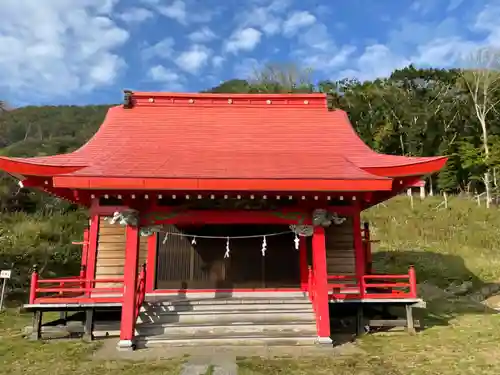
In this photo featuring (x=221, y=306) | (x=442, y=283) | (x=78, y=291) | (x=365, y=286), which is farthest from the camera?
(x=442, y=283)

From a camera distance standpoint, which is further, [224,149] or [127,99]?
[127,99]

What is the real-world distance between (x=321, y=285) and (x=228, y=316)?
2706 mm

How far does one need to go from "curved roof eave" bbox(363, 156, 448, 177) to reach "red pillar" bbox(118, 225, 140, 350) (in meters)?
6.44

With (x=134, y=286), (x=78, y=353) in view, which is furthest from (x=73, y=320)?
(x=134, y=286)

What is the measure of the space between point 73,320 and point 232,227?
17.1 ft

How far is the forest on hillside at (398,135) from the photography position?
903 inches

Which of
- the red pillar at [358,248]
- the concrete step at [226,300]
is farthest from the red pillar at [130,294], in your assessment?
the red pillar at [358,248]

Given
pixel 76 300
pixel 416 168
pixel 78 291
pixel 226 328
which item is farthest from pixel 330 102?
pixel 76 300

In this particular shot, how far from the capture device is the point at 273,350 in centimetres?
870

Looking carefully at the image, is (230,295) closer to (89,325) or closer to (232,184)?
(89,325)

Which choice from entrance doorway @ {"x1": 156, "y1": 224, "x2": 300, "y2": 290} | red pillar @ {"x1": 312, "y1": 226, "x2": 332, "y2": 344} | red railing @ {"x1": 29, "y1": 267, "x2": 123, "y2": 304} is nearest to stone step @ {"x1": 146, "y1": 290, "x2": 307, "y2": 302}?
entrance doorway @ {"x1": 156, "y1": 224, "x2": 300, "y2": 290}

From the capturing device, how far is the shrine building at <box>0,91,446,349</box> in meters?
8.82

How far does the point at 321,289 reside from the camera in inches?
362

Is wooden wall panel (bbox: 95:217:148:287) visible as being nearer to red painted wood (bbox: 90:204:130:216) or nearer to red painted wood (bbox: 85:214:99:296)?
red painted wood (bbox: 85:214:99:296)
